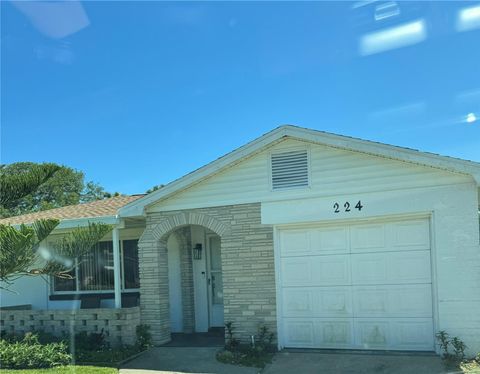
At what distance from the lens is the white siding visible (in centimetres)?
920

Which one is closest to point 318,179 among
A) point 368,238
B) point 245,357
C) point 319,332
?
point 368,238

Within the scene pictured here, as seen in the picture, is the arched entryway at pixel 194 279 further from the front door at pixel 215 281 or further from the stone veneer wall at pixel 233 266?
the stone veneer wall at pixel 233 266

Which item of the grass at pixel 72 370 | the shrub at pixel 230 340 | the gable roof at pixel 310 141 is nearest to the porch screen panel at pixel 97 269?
the gable roof at pixel 310 141

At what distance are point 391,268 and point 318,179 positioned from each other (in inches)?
82.5

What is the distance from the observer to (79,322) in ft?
36.6

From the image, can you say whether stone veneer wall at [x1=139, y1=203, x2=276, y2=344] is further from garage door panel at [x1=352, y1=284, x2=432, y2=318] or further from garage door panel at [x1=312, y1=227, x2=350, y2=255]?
garage door panel at [x1=352, y1=284, x2=432, y2=318]

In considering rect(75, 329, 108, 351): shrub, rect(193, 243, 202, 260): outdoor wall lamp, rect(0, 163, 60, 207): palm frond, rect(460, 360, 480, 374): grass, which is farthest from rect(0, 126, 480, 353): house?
rect(0, 163, 60, 207): palm frond

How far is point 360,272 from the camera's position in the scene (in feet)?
31.3

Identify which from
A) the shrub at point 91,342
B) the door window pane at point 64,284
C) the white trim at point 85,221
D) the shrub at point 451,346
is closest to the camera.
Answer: the shrub at point 451,346

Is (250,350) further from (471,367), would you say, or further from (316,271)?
(471,367)

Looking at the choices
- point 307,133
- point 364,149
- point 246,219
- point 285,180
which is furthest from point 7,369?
point 364,149

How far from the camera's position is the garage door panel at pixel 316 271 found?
9672 mm

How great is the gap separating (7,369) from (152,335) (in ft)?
9.13

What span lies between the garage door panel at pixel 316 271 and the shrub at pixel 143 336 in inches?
120
